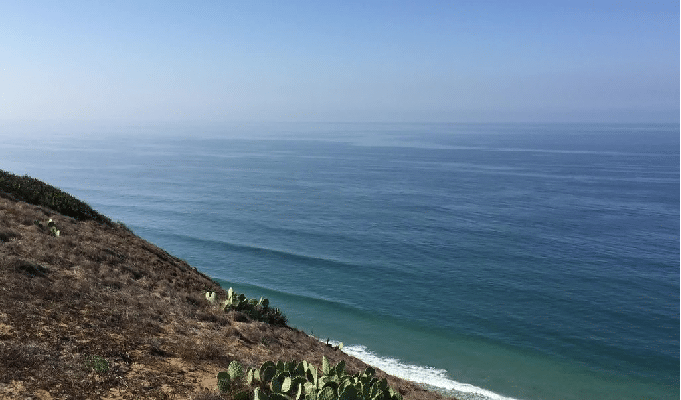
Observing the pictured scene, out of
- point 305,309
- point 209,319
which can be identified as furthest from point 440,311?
point 209,319

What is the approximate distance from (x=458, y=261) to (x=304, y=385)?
169 ft

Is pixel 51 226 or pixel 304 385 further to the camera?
pixel 51 226

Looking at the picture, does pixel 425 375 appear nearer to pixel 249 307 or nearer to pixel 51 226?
pixel 249 307

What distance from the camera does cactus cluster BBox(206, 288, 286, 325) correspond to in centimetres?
2052

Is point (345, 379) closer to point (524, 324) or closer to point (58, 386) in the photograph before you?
point (58, 386)

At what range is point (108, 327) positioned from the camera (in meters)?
14.7

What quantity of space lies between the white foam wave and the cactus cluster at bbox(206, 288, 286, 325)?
51.6 ft

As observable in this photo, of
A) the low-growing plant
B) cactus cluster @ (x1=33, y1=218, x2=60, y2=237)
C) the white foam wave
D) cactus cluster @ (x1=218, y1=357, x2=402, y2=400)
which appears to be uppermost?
cactus cluster @ (x1=33, y1=218, x2=60, y2=237)

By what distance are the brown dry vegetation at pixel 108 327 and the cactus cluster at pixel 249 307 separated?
0.53 meters

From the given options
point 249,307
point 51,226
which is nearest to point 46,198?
point 51,226

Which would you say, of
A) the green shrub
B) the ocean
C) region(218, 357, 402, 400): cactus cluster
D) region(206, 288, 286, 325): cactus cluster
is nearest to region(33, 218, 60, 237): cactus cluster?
the green shrub

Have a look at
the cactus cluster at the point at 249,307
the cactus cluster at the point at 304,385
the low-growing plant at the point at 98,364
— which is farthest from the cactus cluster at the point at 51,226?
the cactus cluster at the point at 304,385

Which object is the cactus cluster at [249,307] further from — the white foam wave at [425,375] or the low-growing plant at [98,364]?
the white foam wave at [425,375]

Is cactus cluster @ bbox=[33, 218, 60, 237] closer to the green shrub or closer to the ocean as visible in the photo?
the green shrub
